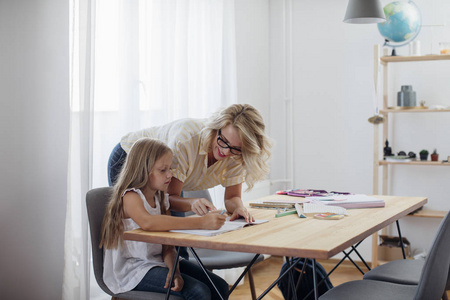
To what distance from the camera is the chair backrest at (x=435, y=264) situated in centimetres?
175

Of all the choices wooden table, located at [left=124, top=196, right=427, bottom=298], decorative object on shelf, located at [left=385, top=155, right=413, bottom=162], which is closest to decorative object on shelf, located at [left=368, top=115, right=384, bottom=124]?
decorative object on shelf, located at [left=385, top=155, right=413, bottom=162]

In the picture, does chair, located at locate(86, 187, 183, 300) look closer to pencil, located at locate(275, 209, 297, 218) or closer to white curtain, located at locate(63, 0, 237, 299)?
white curtain, located at locate(63, 0, 237, 299)

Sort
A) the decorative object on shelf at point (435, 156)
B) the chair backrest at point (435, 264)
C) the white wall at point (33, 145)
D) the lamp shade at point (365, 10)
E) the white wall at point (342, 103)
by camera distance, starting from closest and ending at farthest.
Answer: the chair backrest at point (435, 264) → the white wall at point (33, 145) → the lamp shade at point (365, 10) → the decorative object on shelf at point (435, 156) → the white wall at point (342, 103)

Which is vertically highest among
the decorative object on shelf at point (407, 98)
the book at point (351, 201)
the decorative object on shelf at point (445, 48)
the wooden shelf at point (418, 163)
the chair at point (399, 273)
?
the decorative object on shelf at point (445, 48)

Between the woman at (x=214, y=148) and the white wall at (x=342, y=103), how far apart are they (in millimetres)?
2361

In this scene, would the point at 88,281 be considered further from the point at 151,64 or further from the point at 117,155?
the point at 151,64

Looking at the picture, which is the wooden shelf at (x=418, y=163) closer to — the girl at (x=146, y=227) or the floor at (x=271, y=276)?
the floor at (x=271, y=276)

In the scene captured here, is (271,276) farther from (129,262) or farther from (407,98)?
(129,262)

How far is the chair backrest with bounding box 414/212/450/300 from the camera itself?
5.75 feet

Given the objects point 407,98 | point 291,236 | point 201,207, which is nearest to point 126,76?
point 201,207

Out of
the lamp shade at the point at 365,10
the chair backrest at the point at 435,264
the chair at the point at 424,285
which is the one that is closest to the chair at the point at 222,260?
the chair at the point at 424,285

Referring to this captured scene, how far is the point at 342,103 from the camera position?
465 cm

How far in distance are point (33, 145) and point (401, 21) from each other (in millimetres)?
2698

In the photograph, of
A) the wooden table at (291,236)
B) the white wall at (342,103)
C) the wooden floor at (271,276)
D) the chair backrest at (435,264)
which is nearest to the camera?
the wooden table at (291,236)
